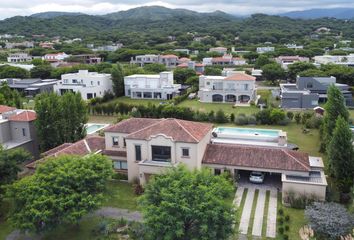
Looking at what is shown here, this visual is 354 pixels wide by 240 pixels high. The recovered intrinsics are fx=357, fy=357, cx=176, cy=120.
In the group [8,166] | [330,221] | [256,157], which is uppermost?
[8,166]

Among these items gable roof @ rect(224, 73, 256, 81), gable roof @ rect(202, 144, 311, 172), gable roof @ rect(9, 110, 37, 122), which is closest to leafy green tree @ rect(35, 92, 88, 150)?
gable roof @ rect(9, 110, 37, 122)

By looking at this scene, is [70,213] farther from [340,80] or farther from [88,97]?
[340,80]

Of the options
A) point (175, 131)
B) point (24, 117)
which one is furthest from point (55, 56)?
point (175, 131)

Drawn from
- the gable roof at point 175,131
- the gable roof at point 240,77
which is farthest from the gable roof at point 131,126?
the gable roof at point 240,77

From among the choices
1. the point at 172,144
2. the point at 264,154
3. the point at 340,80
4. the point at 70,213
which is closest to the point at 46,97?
the point at 172,144

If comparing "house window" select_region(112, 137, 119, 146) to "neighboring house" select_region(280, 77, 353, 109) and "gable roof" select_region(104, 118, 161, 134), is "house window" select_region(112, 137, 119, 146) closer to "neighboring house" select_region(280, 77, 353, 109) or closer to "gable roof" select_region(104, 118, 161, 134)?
"gable roof" select_region(104, 118, 161, 134)

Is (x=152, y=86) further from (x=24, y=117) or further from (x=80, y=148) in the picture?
(x=80, y=148)
